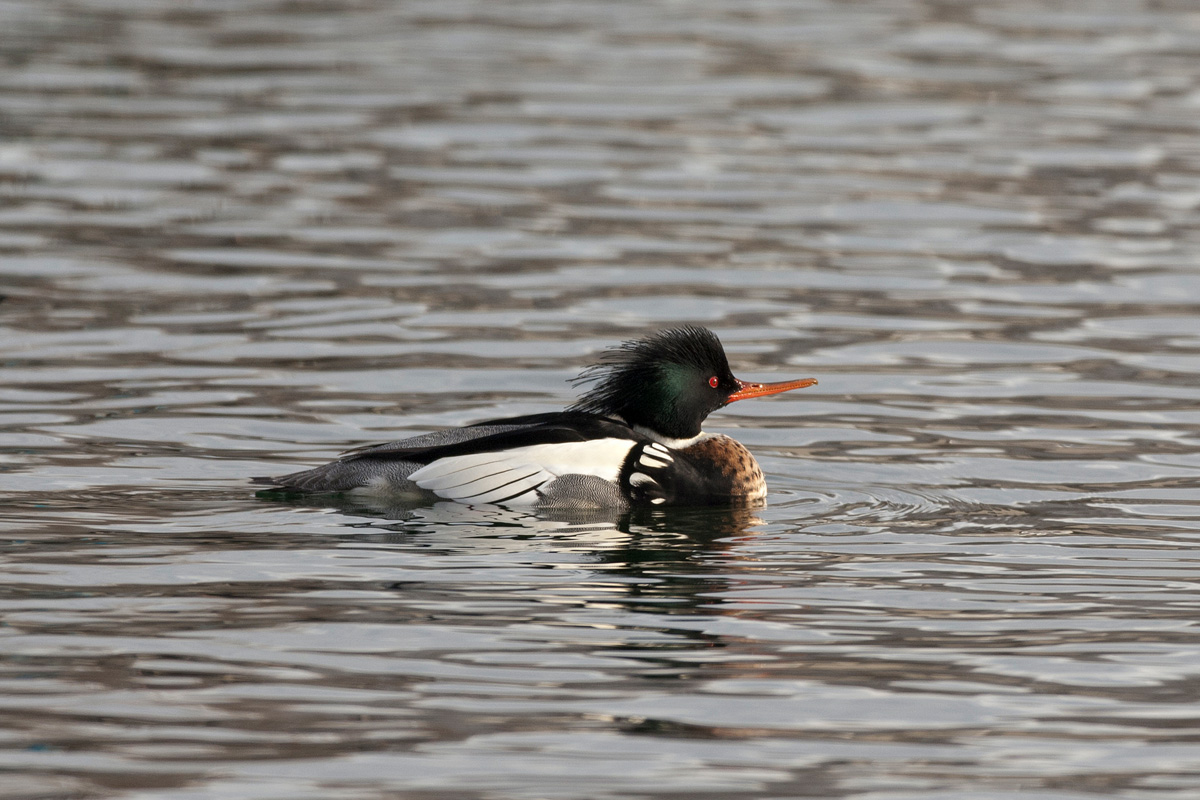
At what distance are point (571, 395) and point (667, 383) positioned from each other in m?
2.26

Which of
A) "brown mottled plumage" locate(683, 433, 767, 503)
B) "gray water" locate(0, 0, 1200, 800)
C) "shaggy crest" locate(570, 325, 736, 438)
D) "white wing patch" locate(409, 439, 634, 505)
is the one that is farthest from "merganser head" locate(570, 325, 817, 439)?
"gray water" locate(0, 0, 1200, 800)

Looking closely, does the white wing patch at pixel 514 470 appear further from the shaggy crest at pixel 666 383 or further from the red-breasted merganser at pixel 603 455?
the shaggy crest at pixel 666 383

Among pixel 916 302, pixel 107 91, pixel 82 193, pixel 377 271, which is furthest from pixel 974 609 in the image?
pixel 107 91

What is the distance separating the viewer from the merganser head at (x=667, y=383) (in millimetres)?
10141

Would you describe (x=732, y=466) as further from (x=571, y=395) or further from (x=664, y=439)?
(x=571, y=395)

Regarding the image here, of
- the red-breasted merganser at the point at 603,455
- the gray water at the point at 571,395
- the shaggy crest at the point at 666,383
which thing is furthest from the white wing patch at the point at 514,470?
the shaggy crest at the point at 666,383

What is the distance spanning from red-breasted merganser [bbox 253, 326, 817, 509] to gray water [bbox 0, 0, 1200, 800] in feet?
0.52

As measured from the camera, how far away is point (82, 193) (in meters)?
17.6

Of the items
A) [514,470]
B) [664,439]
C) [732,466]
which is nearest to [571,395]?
[664,439]

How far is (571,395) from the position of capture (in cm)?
1235

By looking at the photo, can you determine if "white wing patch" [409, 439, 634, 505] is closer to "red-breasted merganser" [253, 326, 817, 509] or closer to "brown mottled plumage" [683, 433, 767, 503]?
"red-breasted merganser" [253, 326, 817, 509]

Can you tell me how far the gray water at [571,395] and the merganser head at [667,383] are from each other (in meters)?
0.52

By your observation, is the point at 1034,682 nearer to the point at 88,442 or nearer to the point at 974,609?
the point at 974,609

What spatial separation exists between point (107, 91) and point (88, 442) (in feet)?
40.3
